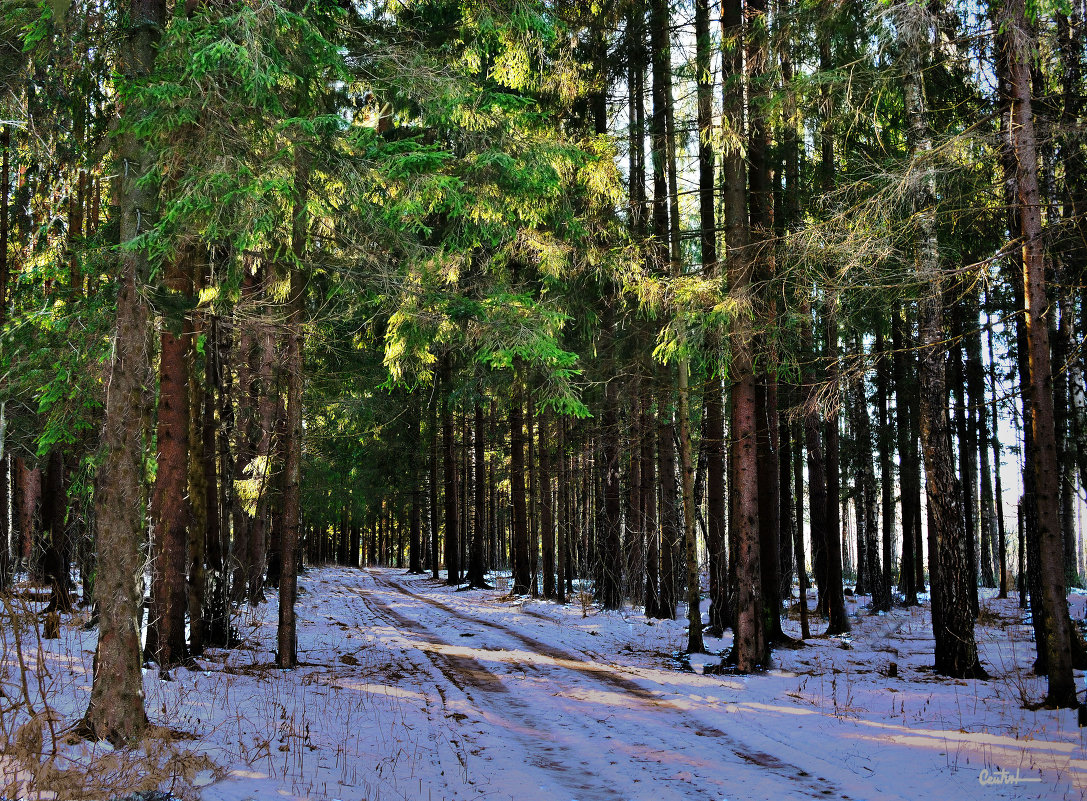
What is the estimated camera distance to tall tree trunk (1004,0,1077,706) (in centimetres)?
790

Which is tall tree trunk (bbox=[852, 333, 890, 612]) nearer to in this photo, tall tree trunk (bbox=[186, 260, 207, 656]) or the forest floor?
the forest floor

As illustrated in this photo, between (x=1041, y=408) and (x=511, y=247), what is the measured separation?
823 cm

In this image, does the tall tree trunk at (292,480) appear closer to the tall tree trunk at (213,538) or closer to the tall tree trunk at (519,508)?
the tall tree trunk at (213,538)

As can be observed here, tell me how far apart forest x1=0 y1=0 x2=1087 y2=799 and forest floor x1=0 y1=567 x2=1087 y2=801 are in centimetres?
33

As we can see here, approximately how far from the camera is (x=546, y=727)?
7441 mm

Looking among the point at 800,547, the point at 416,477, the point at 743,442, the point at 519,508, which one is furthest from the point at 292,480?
the point at 416,477

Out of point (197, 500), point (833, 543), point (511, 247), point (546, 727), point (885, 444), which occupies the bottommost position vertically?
point (546, 727)

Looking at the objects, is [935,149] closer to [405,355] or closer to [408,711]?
A: [405,355]

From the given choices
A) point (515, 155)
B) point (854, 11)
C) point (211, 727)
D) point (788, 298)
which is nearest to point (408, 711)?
point (211, 727)

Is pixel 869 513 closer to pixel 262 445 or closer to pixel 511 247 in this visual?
pixel 511 247

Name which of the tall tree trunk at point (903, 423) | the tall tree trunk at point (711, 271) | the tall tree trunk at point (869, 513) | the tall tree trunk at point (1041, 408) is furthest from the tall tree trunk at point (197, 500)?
the tall tree trunk at point (903, 423)

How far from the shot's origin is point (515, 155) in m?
9.73

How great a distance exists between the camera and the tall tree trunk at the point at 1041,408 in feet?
25.9

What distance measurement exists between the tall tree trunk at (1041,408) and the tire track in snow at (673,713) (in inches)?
154
